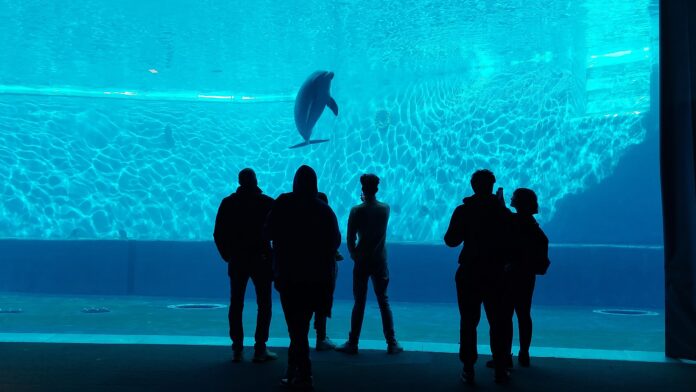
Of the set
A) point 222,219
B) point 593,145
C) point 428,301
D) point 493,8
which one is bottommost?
point 428,301

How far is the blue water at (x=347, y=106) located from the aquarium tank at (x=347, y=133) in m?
0.08

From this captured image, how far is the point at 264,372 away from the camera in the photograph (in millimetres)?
5359

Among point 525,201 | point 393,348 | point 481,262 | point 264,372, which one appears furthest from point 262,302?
point 525,201

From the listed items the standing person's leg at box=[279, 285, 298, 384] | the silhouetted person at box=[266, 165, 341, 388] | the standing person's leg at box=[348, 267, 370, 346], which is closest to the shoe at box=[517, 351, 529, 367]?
the standing person's leg at box=[348, 267, 370, 346]

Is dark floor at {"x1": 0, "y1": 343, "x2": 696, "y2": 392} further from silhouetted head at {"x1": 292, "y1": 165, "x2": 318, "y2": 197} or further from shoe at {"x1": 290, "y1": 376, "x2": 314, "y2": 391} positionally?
silhouetted head at {"x1": 292, "y1": 165, "x2": 318, "y2": 197}

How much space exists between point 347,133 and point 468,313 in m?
21.5

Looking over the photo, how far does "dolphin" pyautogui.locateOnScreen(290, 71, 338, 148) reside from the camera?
9.96 meters

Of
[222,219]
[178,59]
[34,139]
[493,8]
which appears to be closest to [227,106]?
[178,59]

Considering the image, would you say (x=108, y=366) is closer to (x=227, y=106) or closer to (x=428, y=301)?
(x=428, y=301)

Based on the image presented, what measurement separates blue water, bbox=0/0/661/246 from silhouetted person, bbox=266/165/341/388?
45.4ft

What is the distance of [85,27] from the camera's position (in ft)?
68.8

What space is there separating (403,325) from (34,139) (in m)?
21.9

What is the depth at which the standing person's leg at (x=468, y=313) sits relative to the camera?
499cm

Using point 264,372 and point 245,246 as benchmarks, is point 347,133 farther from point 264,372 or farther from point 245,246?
point 264,372
